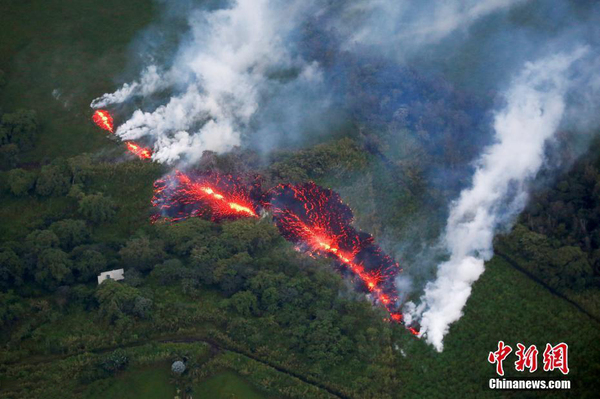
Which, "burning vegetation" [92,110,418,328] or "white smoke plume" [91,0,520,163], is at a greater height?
"white smoke plume" [91,0,520,163]

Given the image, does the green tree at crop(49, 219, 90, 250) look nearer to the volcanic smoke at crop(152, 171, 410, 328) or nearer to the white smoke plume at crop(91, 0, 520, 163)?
the volcanic smoke at crop(152, 171, 410, 328)

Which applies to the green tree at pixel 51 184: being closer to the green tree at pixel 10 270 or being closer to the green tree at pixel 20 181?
the green tree at pixel 20 181

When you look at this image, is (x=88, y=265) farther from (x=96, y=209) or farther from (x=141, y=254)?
(x=96, y=209)

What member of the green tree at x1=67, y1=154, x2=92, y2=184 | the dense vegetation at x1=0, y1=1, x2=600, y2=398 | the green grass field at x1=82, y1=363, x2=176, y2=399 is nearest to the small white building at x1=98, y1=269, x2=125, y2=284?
the dense vegetation at x1=0, y1=1, x2=600, y2=398

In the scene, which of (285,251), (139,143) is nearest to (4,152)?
(139,143)

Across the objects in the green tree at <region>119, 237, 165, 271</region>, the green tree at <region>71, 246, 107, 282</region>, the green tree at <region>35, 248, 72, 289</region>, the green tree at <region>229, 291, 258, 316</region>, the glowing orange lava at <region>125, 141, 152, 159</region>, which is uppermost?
the glowing orange lava at <region>125, 141, 152, 159</region>

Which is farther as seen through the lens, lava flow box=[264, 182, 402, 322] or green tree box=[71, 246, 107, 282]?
green tree box=[71, 246, 107, 282]

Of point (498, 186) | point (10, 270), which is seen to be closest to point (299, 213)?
point (498, 186)

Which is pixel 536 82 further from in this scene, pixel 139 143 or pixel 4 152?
pixel 4 152
